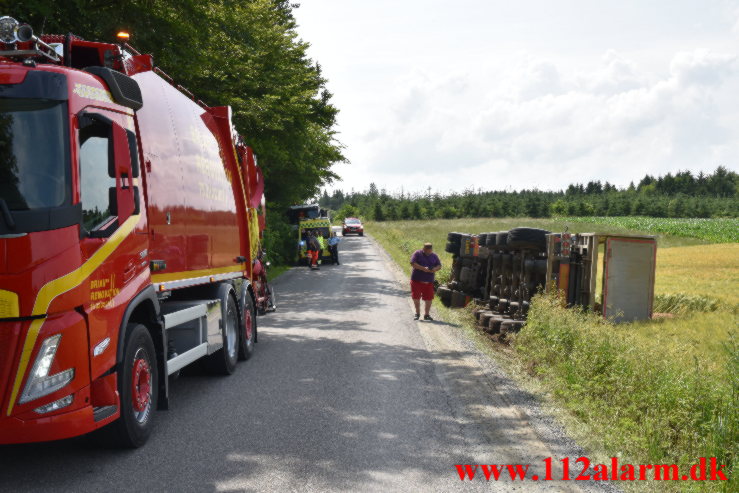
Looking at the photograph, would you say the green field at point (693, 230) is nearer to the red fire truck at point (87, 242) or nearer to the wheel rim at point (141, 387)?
the red fire truck at point (87, 242)

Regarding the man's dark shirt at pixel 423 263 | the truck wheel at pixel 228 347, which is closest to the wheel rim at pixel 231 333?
the truck wheel at pixel 228 347

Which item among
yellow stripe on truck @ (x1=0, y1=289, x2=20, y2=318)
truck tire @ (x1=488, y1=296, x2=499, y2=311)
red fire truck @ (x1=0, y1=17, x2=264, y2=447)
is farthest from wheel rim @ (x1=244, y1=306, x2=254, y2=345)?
truck tire @ (x1=488, y1=296, x2=499, y2=311)

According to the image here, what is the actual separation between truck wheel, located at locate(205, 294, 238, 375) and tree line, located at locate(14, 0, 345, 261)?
12.8 feet

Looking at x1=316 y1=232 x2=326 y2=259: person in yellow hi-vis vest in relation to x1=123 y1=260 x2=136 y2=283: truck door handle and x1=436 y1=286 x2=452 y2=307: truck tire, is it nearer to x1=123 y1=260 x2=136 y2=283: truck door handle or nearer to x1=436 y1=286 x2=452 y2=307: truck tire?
x1=436 y1=286 x2=452 y2=307: truck tire

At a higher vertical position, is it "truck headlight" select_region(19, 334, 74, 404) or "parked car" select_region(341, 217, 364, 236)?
"truck headlight" select_region(19, 334, 74, 404)

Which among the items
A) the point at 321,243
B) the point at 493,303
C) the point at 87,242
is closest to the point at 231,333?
the point at 87,242

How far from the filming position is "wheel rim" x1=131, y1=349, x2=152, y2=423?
5.63 metres

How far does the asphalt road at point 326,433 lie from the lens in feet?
16.0

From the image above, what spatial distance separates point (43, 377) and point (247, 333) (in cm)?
533

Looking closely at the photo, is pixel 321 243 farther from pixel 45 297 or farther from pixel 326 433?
pixel 45 297

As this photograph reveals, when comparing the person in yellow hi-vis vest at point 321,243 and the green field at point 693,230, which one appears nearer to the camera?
the person in yellow hi-vis vest at point 321,243

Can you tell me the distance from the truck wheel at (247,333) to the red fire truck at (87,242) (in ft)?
6.65

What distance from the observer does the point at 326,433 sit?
5996 millimetres

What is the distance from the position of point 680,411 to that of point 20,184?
214 inches
